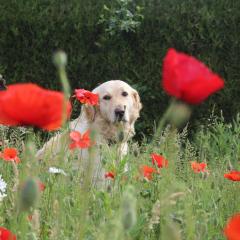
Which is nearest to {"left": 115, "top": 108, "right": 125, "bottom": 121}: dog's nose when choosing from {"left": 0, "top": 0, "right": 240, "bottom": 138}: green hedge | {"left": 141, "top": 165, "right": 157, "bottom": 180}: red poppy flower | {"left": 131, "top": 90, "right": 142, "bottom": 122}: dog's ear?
{"left": 131, "top": 90, "right": 142, "bottom": 122}: dog's ear

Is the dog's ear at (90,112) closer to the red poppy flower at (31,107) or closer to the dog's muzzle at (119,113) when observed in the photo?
the dog's muzzle at (119,113)

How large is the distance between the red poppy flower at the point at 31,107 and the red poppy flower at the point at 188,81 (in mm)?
188

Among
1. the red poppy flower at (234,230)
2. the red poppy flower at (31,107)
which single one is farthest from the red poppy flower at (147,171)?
the red poppy flower at (31,107)

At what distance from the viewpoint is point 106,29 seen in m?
7.77

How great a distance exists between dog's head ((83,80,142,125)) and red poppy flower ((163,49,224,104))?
4739 mm

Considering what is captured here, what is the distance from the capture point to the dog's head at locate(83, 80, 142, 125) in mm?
6004

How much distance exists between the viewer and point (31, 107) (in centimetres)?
114

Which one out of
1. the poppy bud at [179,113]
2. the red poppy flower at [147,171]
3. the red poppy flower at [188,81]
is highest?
the red poppy flower at [147,171]

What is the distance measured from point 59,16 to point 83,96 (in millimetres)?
4205

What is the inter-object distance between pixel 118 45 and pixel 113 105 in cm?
190

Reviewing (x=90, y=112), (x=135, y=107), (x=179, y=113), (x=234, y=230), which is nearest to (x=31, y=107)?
(x=179, y=113)

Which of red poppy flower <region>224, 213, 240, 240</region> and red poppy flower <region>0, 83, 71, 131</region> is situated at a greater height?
red poppy flower <region>0, 83, 71, 131</region>

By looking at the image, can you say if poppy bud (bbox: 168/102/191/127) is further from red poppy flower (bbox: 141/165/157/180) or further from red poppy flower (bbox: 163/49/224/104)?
red poppy flower (bbox: 141/165/157/180)

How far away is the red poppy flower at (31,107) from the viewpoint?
1.13m
